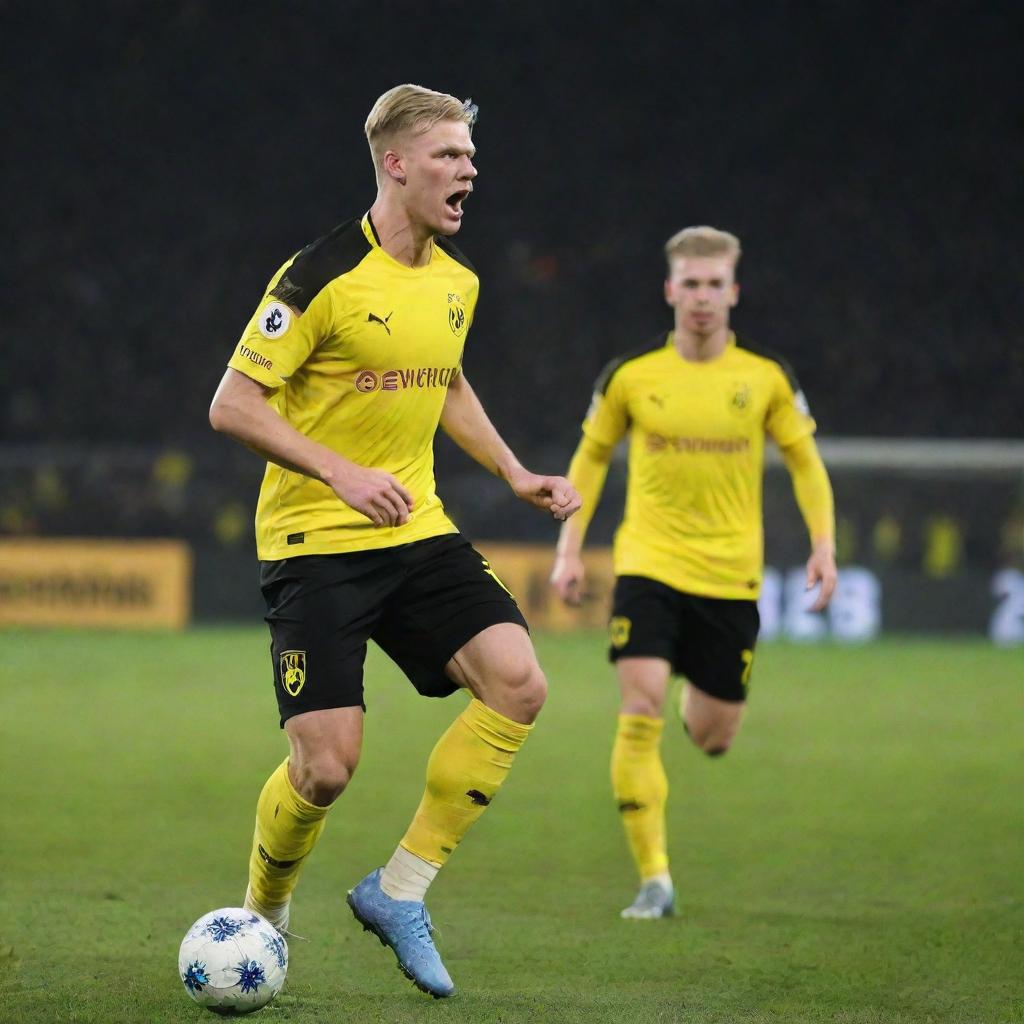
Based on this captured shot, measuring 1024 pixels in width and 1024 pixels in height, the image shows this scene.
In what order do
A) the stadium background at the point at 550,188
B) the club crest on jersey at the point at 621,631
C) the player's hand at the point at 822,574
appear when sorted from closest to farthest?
the player's hand at the point at 822,574 → the club crest on jersey at the point at 621,631 → the stadium background at the point at 550,188

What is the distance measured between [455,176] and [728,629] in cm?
234

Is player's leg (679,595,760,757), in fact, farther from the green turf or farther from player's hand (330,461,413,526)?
player's hand (330,461,413,526)

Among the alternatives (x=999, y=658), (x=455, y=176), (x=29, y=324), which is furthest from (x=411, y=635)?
(x=29, y=324)

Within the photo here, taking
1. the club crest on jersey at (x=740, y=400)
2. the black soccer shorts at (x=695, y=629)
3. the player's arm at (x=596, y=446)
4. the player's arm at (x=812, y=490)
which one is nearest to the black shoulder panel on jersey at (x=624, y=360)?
the player's arm at (x=596, y=446)

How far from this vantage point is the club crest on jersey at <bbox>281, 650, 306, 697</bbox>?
3902 millimetres

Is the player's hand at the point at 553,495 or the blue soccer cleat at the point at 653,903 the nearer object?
the player's hand at the point at 553,495

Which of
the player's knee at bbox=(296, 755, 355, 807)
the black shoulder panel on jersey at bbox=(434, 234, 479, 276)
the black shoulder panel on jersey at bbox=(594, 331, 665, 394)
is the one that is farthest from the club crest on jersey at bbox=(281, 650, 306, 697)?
the black shoulder panel on jersey at bbox=(594, 331, 665, 394)

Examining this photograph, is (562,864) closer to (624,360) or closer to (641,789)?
(641,789)

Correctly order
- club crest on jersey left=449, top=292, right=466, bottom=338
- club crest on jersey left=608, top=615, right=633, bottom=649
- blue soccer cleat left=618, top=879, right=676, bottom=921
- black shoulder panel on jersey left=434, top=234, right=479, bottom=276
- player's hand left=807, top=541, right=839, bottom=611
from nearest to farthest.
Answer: club crest on jersey left=449, top=292, right=466, bottom=338 → black shoulder panel on jersey left=434, top=234, right=479, bottom=276 → blue soccer cleat left=618, top=879, right=676, bottom=921 → player's hand left=807, top=541, right=839, bottom=611 → club crest on jersey left=608, top=615, right=633, bottom=649

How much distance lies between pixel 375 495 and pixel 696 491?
237 centimetres

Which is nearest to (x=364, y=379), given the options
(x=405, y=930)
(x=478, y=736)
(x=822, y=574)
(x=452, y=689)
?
(x=452, y=689)

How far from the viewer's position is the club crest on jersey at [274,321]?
3.83 meters

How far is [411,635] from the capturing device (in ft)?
13.4

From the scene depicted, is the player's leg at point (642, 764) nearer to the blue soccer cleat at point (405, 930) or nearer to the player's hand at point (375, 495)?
the blue soccer cleat at point (405, 930)
